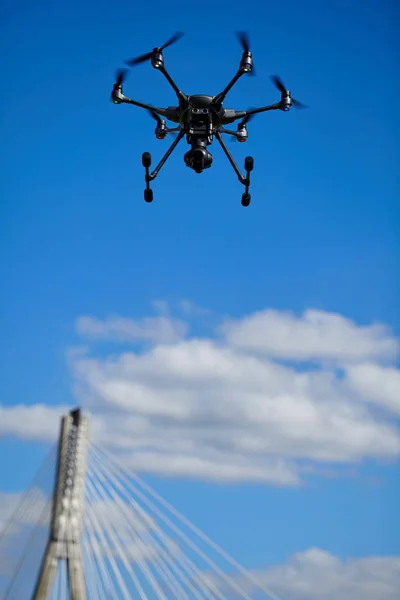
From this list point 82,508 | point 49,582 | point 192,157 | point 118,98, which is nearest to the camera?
point 49,582

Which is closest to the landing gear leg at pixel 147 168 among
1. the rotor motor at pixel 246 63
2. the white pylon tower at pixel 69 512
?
the rotor motor at pixel 246 63

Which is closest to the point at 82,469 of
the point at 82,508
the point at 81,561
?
the point at 82,508

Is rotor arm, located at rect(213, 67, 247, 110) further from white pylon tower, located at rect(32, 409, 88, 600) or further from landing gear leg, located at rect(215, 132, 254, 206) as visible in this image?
white pylon tower, located at rect(32, 409, 88, 600)

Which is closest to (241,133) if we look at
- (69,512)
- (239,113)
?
(239,113)

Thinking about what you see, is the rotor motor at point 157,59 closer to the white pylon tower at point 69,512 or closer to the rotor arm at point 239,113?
the rotor arm at point 239,113

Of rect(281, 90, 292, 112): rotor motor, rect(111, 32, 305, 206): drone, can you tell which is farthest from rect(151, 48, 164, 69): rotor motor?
rect(281, 90, 292, 112): rotor motor

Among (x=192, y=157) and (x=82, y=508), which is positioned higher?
(x=192, y=157)

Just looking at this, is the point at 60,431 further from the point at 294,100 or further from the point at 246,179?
the point at 294,100
